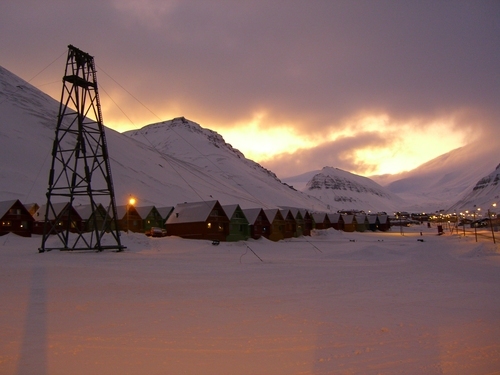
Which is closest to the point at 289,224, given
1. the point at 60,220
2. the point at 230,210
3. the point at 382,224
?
the point at 230,210

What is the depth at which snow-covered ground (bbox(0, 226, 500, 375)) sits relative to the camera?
872 centimetres

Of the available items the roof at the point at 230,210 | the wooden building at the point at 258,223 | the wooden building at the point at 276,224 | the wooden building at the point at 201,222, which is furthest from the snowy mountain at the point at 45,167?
the wooden building at the point at 201,222

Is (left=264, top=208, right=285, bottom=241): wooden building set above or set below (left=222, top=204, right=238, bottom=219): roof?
below

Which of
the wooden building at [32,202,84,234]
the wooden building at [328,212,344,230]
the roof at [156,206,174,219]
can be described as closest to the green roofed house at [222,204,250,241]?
the roof at [156,206,174,219]

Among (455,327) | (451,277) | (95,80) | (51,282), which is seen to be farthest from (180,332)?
(95,80)

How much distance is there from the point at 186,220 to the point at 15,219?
24.6 metres

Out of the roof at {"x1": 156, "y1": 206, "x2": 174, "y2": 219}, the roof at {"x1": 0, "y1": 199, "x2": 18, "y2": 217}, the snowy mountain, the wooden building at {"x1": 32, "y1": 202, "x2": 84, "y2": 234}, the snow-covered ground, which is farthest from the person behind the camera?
the snowy mountain

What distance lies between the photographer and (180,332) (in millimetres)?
10898

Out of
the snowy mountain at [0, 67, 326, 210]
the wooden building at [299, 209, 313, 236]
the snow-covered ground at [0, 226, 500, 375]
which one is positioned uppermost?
the snowy mountain at [0, 67, 326, 210]

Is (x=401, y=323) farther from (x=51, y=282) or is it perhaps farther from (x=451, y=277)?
(x=51, y=282)

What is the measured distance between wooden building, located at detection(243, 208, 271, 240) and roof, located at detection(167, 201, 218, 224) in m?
11.1

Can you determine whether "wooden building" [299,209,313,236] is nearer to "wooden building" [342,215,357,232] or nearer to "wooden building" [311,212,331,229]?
"wooden building" [311,212,331,229]

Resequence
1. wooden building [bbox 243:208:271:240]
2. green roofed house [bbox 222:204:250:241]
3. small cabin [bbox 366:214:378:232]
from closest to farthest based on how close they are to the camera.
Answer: green roofed house [bbox 222:204:250:241]
wooden building [bbox 243:208:271:240]
small cabin [bbox 366:214:378:232]

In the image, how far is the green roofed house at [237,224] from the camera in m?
61.8
